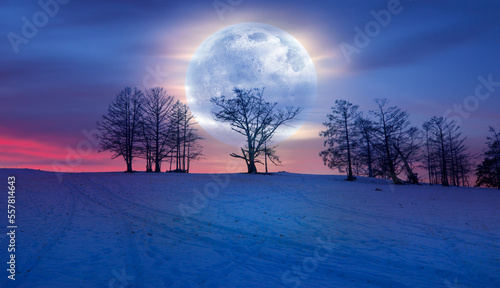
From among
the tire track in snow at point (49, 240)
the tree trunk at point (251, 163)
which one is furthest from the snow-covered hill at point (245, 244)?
the tree trunk at point (251, 163)

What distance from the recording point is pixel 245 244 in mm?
8773

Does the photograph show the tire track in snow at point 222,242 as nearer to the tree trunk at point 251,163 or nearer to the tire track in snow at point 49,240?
the tire track in snow at point 49,240

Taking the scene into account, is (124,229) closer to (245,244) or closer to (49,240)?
(49,240)

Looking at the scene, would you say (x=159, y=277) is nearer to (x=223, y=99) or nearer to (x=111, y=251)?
(x=111, y=251)

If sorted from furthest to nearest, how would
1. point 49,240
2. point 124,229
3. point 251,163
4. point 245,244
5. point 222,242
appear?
1. point 251,163
2. point 124,229
3. point 222,242
4. point 245,244
5. point 49,240

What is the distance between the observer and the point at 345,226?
11.2 meters

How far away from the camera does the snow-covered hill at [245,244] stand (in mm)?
6180

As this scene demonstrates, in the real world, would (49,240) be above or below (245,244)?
above

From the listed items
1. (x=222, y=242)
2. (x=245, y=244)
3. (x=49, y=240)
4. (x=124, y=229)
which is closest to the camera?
(x=49, y=240)

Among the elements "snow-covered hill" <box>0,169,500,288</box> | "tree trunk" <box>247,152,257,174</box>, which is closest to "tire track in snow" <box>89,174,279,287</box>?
"snow-covered hill" <box>0,169,500,288</box>

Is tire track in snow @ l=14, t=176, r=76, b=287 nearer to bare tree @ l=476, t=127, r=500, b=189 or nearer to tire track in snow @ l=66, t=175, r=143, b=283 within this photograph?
tire track in snow @ l=66, t=175, r=143, b=283

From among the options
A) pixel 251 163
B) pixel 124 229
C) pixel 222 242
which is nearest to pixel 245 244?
pixel 222 242

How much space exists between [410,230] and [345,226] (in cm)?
250

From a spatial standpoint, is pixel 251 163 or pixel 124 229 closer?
pixel 124 229
